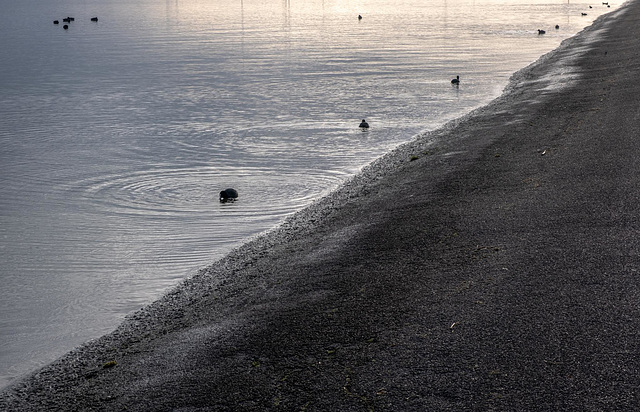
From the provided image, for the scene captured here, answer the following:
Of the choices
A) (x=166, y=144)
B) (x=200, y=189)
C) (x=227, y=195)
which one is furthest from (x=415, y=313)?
(x=166, y=144)

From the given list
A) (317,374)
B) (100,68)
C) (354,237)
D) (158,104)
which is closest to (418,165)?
(354,237)

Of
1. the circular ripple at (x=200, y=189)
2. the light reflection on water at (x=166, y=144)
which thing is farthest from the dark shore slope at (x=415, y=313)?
the circular ripple at (x=200, y=189)

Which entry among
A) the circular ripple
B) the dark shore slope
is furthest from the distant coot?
the dark shore slope

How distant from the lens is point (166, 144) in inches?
818

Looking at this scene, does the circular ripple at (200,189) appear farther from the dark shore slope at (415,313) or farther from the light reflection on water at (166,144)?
the dark shore slope at (415,313)

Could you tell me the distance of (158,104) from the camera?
28281 mm

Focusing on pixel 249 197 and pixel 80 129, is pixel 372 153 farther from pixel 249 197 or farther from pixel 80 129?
pixel 80 129

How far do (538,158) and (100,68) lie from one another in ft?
103

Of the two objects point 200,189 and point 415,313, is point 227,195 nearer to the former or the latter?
point 200,189

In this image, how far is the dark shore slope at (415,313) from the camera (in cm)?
592

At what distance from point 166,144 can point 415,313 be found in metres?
14.8

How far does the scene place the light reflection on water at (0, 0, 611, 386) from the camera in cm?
1110

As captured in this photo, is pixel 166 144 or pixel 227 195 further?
pixel 166 144

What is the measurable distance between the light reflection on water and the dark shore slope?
1426 mm
